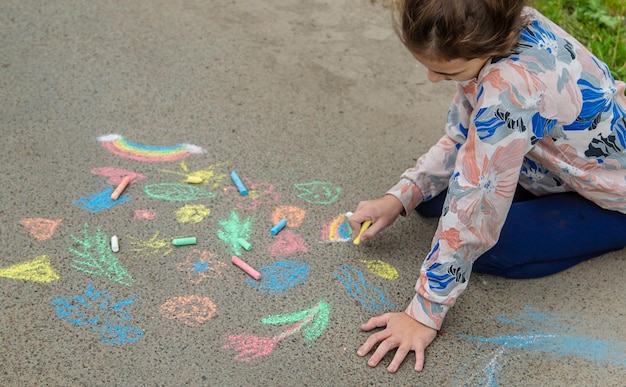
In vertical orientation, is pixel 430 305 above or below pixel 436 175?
below

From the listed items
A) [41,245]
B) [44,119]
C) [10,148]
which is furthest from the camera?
[44,119]

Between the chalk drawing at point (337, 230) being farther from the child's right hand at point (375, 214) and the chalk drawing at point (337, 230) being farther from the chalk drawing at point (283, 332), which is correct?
the chalk drawing at point (283, 332)

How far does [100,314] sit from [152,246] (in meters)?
0.31

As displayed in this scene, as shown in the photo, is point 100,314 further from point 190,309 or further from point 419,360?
point 419,360

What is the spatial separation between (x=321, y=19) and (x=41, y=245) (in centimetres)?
198

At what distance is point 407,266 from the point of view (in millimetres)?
2178

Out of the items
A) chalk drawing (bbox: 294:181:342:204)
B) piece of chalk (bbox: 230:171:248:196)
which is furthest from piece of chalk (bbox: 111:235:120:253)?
chalk drawing (bbox: 294:181:342:204)

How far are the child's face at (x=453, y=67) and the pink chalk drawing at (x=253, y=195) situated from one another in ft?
2.75

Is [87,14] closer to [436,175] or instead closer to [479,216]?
[436,175]

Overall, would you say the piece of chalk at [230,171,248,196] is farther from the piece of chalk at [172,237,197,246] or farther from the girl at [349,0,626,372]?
the girl at [349,0,626,372]

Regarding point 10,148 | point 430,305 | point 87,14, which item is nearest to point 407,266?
point 430,305

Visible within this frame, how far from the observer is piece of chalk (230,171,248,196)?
2381 mm

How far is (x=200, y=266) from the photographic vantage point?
2.11 metres

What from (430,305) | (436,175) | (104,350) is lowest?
(104,350)
